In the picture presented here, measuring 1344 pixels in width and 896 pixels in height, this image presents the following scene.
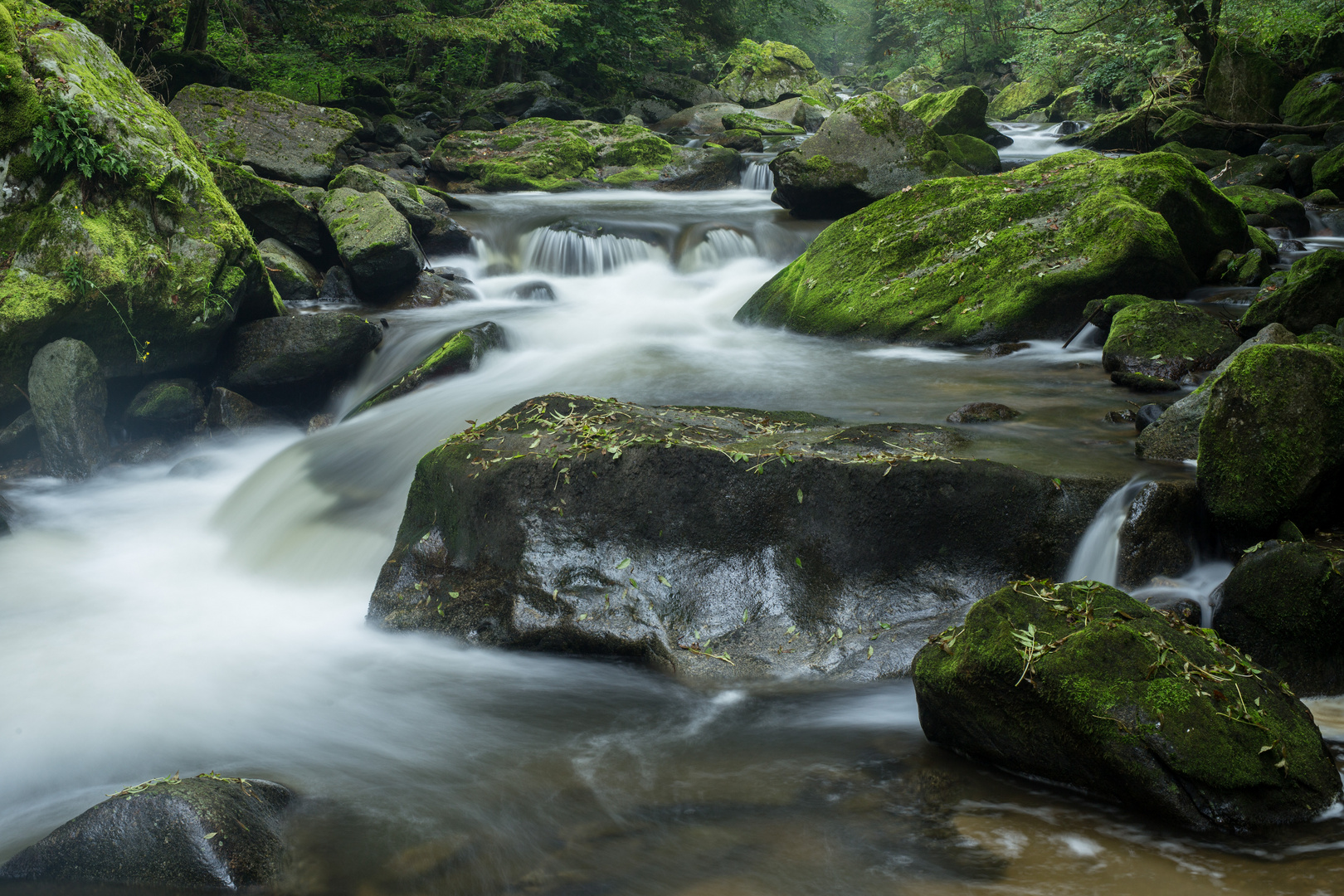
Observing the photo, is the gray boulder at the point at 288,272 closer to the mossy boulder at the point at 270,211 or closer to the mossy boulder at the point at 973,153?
the mossy boulder at the point at 270,211

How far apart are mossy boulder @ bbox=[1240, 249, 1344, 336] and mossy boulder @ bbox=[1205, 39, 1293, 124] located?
12760mm

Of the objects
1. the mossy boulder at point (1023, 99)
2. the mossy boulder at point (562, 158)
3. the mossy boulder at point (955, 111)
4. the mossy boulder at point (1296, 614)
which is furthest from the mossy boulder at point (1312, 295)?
the mossy boulder at point (1023, 99)

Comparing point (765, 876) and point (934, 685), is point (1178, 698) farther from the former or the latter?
point (765, 876)

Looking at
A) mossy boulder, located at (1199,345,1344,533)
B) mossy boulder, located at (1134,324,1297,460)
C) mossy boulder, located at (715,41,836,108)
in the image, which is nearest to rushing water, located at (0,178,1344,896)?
mossy boulder, located at (1134,324,1297,460)

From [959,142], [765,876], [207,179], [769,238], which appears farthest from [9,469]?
[959,142]

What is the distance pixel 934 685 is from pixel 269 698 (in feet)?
10.7

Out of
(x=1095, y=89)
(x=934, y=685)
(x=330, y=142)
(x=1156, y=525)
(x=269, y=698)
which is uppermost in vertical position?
(x=1095, y=89)

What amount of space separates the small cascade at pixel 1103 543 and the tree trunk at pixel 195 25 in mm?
19177

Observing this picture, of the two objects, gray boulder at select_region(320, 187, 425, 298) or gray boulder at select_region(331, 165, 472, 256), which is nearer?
gray boulder at select_region(320, 187, 425, 298)

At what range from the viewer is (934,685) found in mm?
3197

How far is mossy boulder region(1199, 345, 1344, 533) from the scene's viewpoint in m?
3.87

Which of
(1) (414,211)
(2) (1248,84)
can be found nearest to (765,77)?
(2) (1248,84)

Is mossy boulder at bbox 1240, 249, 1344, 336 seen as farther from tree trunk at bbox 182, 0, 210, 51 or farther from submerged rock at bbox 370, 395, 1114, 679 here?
tree trunk at bbox 182, 0, 210, 51

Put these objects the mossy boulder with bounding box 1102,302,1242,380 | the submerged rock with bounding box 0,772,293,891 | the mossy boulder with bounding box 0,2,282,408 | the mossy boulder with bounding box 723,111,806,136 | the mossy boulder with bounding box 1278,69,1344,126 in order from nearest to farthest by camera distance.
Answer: the submerged rock with bounding box 0,772,293,891
the mossy boulder with bounding box 1102,302,1242,380
the mossy boulder with bounding box 0,2,282,408
the mossy boulder with bounding box 1278,69,1344,126
the mossy boulder with bounding box 723,111,806,136
